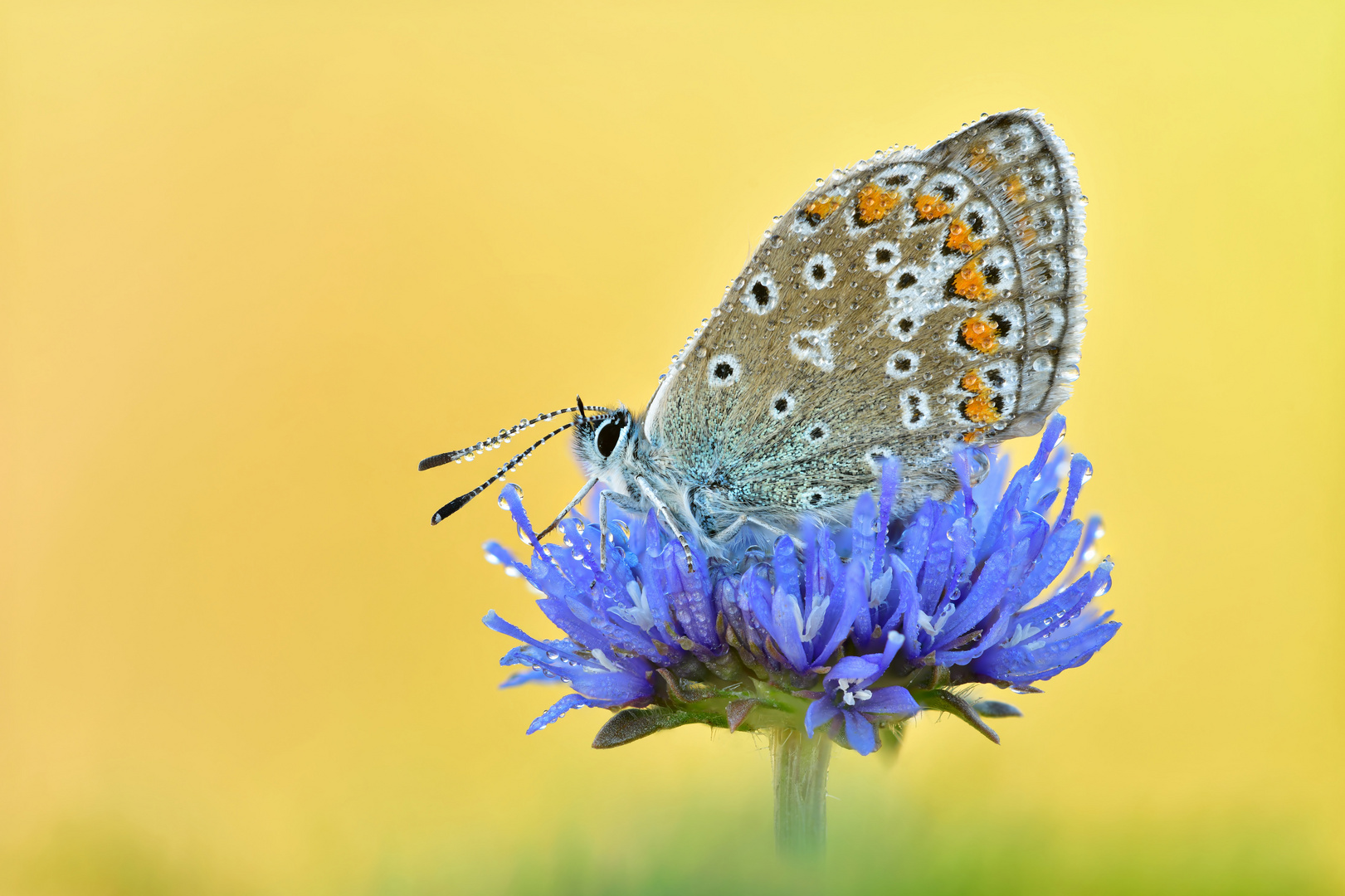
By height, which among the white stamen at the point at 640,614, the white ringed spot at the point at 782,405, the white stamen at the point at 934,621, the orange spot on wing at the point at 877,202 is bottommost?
the white stamen at the point at 934,621

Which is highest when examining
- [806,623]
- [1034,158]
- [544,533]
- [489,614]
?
[1034,158]

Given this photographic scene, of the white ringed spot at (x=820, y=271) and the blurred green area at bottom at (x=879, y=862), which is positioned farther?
the white ringed spot at (x=820, y=271)

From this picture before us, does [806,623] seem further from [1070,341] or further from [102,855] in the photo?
[102,855]

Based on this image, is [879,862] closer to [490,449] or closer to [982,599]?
[982,599]

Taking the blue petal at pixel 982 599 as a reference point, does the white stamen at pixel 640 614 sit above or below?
above

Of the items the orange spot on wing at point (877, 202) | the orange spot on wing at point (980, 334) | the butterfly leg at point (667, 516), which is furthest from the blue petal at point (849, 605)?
the orange spot on wing at point (877, 202)

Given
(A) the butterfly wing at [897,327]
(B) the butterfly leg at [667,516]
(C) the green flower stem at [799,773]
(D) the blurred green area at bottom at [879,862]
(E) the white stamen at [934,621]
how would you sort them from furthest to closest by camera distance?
(A) the butterfly wing at [897,327] < (B) the butterfly leg at [667,516] < (E) the white stamen at [934,621] < (C) the green flower stem at [799,773] < (D) the blurred green area at bottom at [879,862]

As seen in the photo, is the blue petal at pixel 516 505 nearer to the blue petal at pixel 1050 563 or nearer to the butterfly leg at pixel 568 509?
the butterfly leg at pixel 568 509

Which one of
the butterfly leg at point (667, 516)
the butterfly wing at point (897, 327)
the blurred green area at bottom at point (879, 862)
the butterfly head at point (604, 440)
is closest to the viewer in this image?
the blurred green area at bottom at point (879, 862)

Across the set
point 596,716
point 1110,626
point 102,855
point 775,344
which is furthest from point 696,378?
point 596,716
